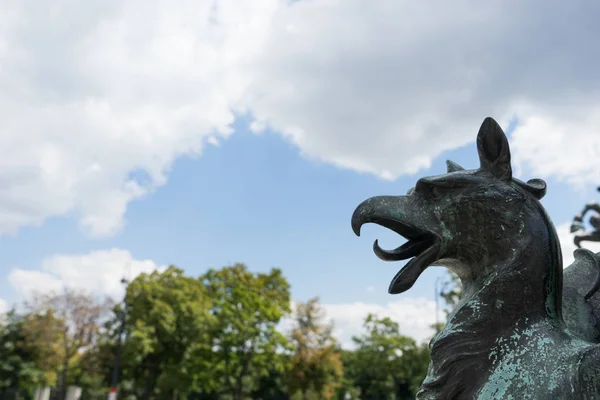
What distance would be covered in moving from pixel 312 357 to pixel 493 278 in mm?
33878

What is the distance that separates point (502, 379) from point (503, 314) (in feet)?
1.03

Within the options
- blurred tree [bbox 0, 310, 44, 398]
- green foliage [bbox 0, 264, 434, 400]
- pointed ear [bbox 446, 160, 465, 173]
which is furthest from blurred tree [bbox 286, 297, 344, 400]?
pointed ear [bbox 446, 160, 465, 173]

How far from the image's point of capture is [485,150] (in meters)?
2.97

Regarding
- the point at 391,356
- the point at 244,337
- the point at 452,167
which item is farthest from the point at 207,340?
the point at 452,167

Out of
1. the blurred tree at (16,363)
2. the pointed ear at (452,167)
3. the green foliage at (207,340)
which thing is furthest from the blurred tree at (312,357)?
the pointed ear at (452,167)

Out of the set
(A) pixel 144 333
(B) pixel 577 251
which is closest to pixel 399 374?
Answer: (A) pixel 144 333

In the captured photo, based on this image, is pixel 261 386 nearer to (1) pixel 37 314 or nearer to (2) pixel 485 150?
(1) pixel 37 314

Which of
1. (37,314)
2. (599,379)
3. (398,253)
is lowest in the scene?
(599,379)

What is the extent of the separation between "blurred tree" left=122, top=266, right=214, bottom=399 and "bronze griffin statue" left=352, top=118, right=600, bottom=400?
28.3 m

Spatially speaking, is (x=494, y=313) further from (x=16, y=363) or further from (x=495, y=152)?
(x=16, y=363)

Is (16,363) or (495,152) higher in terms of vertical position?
(16,363)

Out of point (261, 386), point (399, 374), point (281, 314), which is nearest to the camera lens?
point (281, 314)

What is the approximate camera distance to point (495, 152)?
296 centimetres

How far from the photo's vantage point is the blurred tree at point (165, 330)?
1212 inches
